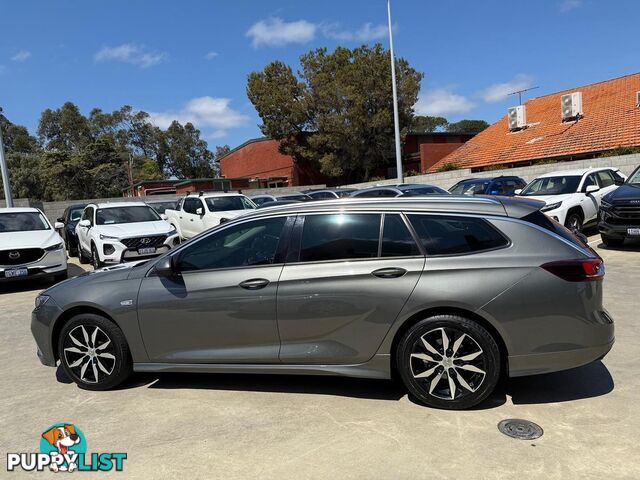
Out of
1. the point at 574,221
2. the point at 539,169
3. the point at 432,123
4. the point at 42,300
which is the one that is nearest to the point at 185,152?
the point at 432,123

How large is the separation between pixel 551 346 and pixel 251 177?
43.9m

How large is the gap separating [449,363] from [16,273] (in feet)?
28.7

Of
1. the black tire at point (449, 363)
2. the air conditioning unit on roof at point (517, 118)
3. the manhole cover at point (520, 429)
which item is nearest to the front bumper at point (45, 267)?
the black tire at point (449, 363)

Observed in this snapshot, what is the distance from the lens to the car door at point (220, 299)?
12.8 ft

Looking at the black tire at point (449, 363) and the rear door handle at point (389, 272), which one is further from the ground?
the rear door handle at point (389, 272)

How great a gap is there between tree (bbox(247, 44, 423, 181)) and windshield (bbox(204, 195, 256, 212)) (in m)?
20.0

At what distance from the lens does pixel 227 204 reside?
1429cm

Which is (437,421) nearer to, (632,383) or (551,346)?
(551,346)

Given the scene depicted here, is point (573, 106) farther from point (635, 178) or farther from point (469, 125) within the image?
point (469, 125)

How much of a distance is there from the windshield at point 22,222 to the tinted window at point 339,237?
8.89 m

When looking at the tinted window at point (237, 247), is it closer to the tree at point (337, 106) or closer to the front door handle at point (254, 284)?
the front door handle at point (254, 284)

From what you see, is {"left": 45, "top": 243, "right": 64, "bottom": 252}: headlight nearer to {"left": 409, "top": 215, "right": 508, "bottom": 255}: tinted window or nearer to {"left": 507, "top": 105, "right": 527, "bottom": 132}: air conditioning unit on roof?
{"left": 409, "top": 215, "right": 508, "bottom": 255}: tinted window

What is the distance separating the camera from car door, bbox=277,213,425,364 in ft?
12.0

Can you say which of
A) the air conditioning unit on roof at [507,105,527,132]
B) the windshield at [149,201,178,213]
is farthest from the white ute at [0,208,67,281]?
the air conditioning unit on roof at [507,105,527,132]
